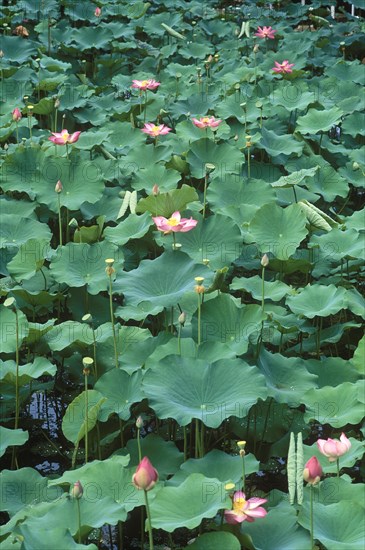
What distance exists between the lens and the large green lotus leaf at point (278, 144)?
3.22m

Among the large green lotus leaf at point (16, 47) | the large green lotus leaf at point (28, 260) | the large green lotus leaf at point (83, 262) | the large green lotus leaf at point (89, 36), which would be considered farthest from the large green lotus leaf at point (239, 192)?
the large green lotus leaf at point (89, 36)

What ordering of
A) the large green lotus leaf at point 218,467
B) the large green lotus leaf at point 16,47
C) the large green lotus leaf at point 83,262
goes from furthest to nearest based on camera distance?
1. the large green lotus leaf at point 16,47
2. the large green lotus leaf at point 83,262
3. the large green lotus leaf at point 218,467

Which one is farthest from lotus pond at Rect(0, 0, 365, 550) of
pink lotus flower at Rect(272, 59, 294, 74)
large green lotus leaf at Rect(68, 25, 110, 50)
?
large green lotus leaf at Rect(68, 25, 110, 50)

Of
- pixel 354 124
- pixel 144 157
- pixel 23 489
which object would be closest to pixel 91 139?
pixel 144 157

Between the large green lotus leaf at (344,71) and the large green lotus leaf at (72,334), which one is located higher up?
the large green lotus leaf at (72,334)

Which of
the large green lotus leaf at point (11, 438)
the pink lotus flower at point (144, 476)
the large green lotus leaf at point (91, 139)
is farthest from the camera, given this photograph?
the large green lotus leaf at point (91, 139)

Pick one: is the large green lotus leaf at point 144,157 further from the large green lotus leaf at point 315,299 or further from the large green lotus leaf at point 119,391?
the large green lotus leaf at point 119,391

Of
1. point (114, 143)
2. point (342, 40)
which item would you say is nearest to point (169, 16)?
point (342, 40)

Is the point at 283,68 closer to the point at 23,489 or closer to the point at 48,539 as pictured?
the point at 23,489

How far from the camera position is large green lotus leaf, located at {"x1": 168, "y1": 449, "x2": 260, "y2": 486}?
1717 millimetres

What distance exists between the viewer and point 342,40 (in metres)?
5.25

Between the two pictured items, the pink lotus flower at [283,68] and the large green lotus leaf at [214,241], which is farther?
the pink lotus flower at [283,68]

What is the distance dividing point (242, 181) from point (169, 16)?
2698 millimetres

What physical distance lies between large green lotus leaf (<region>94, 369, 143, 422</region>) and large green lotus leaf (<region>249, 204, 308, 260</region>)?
682 millimetres
